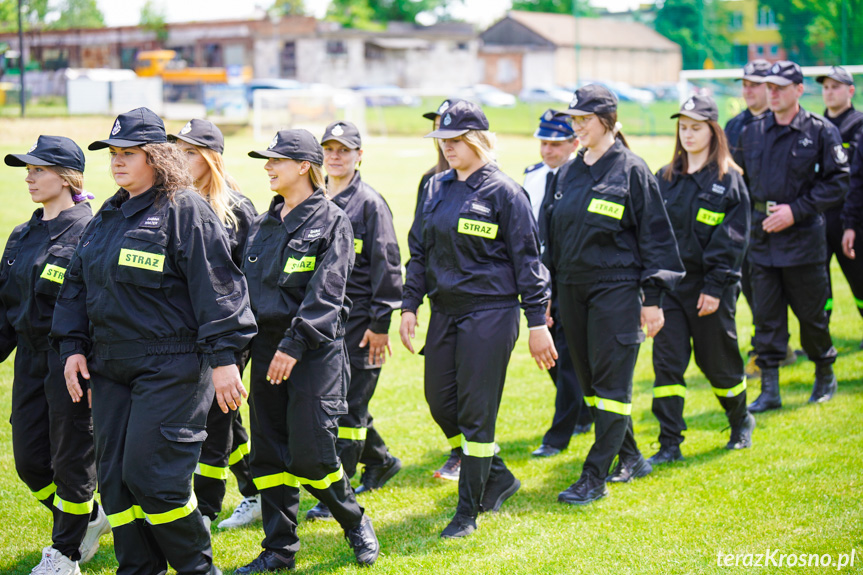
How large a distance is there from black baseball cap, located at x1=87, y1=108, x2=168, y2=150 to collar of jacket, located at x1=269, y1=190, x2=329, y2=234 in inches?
28.6

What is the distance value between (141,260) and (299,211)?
0.92m

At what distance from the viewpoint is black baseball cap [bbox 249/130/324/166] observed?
450 cm

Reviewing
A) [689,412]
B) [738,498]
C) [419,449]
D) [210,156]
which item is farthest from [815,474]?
[210,156]

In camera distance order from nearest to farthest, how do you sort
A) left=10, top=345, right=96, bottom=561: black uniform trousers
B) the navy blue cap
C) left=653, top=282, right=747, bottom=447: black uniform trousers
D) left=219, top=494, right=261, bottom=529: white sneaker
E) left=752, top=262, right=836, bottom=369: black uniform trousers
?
left=10, top=345, right=96, bottom=561: black uniform trousers, left=219, top=494, right=261, bottom=529: white sneaker, left=653, top=282, right=747, bottom=447: black uniform trousers, the navy blue cap, left=752, top=262, right=836, bottom=369: black uniform trousers

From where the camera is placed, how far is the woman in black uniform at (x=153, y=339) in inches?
152

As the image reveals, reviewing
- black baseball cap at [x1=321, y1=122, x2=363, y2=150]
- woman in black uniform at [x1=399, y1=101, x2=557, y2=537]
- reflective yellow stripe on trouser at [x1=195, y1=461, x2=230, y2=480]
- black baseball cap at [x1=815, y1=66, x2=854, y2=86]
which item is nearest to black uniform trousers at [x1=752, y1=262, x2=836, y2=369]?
black baseball cap at [x1=815, y1=66, x2=854, y2=86]

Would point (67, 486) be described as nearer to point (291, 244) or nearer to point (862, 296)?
point (291, 244)

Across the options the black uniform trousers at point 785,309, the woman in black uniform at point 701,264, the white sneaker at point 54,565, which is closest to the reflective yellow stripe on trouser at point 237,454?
the white sneaker at point 54,565

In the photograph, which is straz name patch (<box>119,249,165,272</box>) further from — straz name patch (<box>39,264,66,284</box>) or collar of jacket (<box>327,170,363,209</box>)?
collar of jacket (<box>327,170,363,209</box>)

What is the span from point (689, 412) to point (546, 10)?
89877 millimetres

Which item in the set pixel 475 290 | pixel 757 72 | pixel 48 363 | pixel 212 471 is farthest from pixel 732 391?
pixel 48 363

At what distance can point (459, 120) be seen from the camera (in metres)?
4.98

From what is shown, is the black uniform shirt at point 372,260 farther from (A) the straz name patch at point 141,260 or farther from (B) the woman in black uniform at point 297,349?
(A) the straz name patch at point 141,260

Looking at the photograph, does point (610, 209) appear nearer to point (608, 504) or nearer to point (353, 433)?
point (608, 504)
